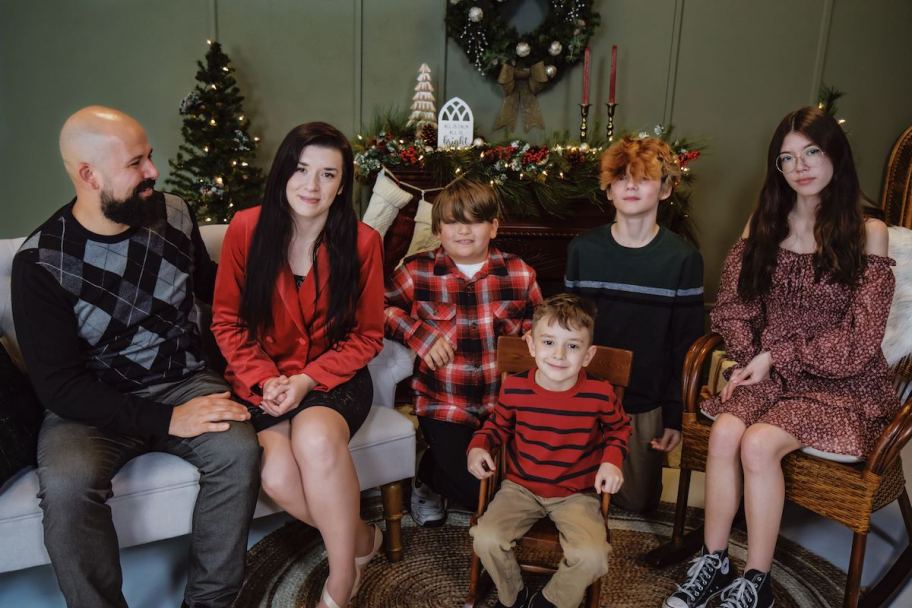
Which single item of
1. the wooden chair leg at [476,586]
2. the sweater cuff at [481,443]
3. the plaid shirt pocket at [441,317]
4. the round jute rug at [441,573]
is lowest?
the round jute rug at [441,573]

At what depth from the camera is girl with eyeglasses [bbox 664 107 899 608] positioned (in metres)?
1.84

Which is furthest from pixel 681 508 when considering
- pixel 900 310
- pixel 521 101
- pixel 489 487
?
pixel 521 101

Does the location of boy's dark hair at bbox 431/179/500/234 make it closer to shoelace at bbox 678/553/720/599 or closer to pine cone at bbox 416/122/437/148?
shoelace at bbox 678/553/720/599

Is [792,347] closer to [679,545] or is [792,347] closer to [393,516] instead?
[679,545]

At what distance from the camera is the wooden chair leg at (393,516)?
6.75ft

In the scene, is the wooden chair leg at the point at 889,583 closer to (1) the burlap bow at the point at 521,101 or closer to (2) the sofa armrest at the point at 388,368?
(2) the sofa armrest at the point at 388,368

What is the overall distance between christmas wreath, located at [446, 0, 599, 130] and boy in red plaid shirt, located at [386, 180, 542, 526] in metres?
1.92

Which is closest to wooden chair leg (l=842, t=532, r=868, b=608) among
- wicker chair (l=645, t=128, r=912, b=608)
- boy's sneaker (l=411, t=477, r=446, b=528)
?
wicker chair (l=645, t=128, r=912, b=608)

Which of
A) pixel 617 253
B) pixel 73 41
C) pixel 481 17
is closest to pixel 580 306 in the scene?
pixel 617 253

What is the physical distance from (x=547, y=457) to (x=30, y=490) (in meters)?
1.30

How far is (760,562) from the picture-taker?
1.83 meters

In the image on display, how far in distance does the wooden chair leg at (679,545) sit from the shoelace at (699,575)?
18cm

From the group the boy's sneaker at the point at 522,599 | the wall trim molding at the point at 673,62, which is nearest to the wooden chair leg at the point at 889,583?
the boy's sneaker at the point at 522,599

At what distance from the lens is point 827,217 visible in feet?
6.58
